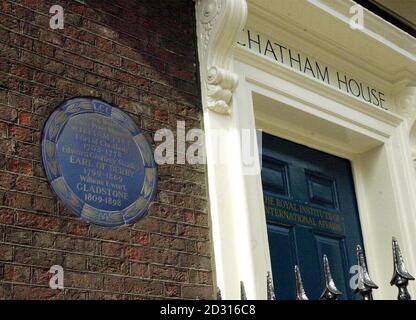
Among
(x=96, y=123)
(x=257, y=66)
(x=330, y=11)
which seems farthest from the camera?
(x=330, y=11)

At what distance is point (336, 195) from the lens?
582 centimetres

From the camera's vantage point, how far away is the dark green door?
5094 mm

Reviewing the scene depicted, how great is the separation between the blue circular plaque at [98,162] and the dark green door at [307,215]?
126 centimetres

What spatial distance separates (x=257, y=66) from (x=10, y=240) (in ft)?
7.31

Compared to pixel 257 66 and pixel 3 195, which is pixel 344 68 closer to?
pixel 257 66

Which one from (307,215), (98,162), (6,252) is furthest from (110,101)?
(307,215)

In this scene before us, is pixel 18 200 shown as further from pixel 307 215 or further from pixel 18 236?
pixel 307 215

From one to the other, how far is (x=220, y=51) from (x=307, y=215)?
55.5 inches

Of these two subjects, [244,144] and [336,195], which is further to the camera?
[336,195]

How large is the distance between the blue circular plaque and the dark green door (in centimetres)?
126

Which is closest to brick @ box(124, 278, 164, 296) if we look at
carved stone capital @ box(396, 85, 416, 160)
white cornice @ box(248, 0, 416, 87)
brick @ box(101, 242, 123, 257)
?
brick @ box(101, 242, 123, 257)

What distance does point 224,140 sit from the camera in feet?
14.9

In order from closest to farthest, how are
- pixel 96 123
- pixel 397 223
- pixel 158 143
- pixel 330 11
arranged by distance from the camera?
pixel 96 123 < pixel 158 143 < pixel 330 11 < pixel 397 223

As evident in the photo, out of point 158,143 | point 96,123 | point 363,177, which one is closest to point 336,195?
point 363,177
